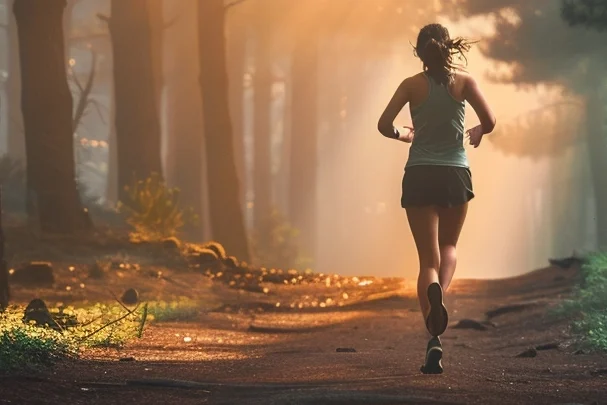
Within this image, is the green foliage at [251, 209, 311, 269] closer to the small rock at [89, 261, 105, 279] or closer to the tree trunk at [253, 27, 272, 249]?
the tree trunk at [253, 27, 272, 249]

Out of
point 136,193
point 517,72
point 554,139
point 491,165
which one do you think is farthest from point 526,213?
point 136,193

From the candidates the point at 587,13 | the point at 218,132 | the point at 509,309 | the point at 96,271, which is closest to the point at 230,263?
the point at 96,271

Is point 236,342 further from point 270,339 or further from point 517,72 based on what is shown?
point 517,72

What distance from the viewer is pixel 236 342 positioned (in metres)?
11.3

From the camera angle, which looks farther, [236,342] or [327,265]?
[327,265]

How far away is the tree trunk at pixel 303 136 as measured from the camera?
45156 millimetres

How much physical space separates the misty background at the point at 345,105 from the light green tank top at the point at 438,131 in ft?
57.5

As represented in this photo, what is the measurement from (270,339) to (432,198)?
4.92 m

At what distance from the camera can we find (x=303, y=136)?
45.8m

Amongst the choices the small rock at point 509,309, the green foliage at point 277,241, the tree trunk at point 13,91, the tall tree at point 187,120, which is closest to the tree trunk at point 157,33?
the tall tree at point 187,120

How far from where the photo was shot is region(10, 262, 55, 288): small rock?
1552cm

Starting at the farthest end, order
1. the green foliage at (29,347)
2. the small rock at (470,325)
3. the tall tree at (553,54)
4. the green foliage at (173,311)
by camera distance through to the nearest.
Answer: the tall tree at (553,54) < the small rock at (470,325) < the green foliage at (173,311) < the green foliage at (29,347)

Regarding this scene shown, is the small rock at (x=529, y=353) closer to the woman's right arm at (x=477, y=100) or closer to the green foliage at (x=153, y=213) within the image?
the woman's right arm at (x=477, y=100)

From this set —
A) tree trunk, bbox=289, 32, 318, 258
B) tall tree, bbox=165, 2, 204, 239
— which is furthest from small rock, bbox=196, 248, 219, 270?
tree trunk, bbox=289, 32, 318, 258
